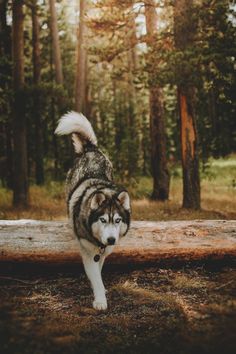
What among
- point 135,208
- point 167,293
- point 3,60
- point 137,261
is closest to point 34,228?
point 137,261

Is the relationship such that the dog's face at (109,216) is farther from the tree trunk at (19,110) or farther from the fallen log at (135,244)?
the tree trunk at (19,110)

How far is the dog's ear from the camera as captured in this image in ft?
16.1

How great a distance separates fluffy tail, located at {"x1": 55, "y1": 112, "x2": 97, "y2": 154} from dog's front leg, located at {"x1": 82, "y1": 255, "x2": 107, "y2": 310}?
2.24 metres

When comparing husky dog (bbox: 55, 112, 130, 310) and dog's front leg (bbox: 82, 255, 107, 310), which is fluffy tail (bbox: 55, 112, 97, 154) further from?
dog's front leg (bbox: 82, 255, 107, 310)

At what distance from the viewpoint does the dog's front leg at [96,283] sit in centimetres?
506

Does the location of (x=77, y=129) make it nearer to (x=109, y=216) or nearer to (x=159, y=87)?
(x=109, y=216)

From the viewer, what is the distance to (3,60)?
38.8ft

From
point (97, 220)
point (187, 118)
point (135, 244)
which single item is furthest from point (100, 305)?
point (187, 118)

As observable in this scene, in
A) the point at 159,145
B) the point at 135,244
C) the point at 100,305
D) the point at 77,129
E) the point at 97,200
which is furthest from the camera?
the point at 159,145

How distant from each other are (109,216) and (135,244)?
1.69m

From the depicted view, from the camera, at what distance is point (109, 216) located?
15.8ft

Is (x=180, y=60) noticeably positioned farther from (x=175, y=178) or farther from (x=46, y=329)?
(x=175, y=178)

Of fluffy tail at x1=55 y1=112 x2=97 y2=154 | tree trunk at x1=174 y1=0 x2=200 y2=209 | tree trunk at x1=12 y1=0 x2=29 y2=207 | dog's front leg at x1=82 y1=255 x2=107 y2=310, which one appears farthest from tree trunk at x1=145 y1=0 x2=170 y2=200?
dog's front leg at x1=82 y1=255 x2=107 y2=310

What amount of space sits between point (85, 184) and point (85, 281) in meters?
1.38
